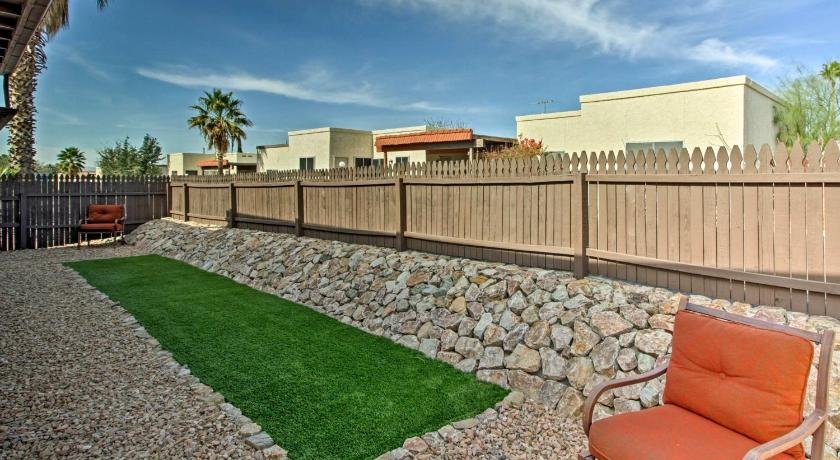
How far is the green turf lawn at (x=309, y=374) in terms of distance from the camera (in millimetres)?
3684

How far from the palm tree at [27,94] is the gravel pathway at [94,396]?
12238 millimetres

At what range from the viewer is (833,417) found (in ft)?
10.6

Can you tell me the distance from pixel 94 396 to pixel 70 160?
39743mm

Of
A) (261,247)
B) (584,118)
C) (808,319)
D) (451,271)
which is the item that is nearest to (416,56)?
(584,118)

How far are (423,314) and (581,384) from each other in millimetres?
2240

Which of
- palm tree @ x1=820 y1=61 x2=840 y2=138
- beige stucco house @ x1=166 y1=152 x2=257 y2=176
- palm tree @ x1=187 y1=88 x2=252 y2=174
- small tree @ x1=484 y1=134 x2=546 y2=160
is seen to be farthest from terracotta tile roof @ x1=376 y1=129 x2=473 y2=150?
palm tree @ x1=187 y1=88 x2=252 y2=174

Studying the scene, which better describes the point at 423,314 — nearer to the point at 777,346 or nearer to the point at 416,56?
the point at 777,346

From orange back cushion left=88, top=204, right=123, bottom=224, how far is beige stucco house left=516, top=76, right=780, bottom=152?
44.3 ft

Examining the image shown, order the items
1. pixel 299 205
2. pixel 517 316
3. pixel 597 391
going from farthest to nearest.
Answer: pixel 299 205 < pixel 517 316 < pixel 597 391

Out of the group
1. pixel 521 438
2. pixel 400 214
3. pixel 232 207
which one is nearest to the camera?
pixel 521 438

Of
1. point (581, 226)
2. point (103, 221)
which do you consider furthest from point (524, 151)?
point (103, 221)

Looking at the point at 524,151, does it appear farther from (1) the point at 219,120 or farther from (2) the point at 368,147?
(1) the point at 219,120

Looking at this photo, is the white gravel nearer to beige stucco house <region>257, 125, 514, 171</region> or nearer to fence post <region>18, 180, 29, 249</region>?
beige stucco house <region>257, 125, 514, 171</region>

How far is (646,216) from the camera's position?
4.84m
